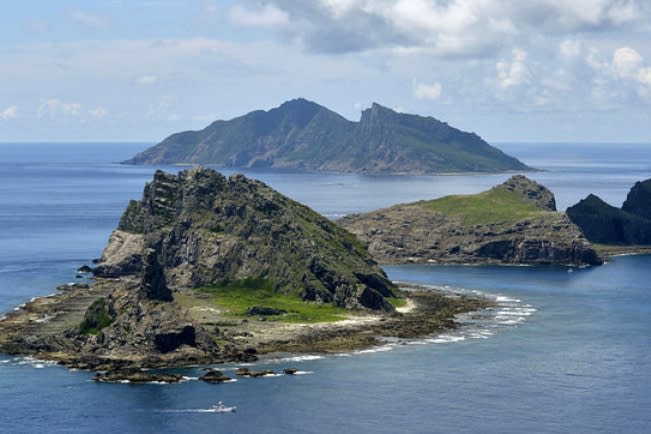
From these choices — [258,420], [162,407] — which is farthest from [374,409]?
[162,407]

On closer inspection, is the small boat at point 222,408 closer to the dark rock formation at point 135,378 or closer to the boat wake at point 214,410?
the boat wake at point 214,410

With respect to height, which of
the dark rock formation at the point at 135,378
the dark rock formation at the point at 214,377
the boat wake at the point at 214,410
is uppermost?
the dark rock formation at the point at 214,377

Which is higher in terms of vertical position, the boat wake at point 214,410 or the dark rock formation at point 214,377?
the dark rock formation at point 214,377

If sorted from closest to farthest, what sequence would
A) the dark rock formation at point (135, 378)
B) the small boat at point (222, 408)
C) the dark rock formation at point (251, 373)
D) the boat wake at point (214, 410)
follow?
the small boat at point (222, 408), the boat wake at point (214, 410), the dark rock formation at point (135, 378), the dark rock formation at point (251, 373)

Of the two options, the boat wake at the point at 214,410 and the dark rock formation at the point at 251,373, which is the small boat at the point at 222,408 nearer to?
the boat wake at the point at 214,410

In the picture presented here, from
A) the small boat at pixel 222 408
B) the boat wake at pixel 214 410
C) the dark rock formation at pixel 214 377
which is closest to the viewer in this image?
Answer: the small boat at pixel 222 408

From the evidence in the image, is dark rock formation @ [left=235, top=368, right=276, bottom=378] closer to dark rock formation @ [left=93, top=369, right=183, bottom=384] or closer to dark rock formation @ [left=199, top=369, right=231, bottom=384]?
dark rock formation @ [left=199, top=369, right=231, bottom=384]

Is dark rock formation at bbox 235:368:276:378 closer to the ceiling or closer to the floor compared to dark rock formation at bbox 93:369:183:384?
closer to the ceiling

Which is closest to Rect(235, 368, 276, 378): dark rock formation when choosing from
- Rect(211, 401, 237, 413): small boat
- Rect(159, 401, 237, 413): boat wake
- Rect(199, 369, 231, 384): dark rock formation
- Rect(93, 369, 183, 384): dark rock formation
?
Rect(199, 369, 231, 384): dark rock formation

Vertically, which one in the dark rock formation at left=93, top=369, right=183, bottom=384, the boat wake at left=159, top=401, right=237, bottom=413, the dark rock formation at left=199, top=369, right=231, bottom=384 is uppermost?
the dark rock formation at left=199, top=369, right=231, bottom=384

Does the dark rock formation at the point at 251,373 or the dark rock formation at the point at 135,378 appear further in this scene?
the dark rock formation at the point at 251,373

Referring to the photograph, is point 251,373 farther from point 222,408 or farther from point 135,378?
point 222,408

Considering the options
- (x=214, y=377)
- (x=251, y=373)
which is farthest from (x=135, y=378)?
(x=251, y=373)

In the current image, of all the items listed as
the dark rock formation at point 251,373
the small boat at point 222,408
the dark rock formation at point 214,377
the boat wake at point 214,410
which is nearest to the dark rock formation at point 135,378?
the dark rock formation at point 214,377
